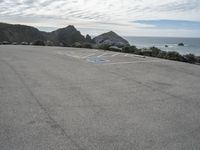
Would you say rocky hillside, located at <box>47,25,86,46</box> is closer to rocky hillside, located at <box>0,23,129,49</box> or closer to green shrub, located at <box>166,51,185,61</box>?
rocky hillside, located at <box>0,23,129,49</box>

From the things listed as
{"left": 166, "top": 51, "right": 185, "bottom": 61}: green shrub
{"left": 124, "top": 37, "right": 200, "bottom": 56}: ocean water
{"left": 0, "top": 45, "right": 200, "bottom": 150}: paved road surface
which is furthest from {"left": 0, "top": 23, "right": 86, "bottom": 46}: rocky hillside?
{"left": 0, "top": 45, "right": 200, "bottom": 150}: paved road surface

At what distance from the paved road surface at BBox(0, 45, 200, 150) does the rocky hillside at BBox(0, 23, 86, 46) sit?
6716cm

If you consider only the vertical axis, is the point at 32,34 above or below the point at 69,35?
below

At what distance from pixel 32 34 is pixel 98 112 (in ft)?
298

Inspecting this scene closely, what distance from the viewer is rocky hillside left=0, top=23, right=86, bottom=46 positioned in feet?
253

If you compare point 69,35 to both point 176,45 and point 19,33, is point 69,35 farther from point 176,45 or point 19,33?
point 176,45

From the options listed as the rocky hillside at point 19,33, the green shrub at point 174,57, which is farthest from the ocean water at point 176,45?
the green shrub at point 174,57

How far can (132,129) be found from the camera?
4.46m

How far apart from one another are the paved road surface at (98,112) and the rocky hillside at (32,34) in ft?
220

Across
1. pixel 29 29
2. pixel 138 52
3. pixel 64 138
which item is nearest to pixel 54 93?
pixel 64 138

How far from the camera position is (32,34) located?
91812mm

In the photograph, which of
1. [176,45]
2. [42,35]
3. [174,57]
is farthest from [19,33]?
[174,57]

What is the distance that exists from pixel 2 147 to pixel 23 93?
2990 mm

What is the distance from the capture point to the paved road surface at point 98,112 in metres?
3.95
